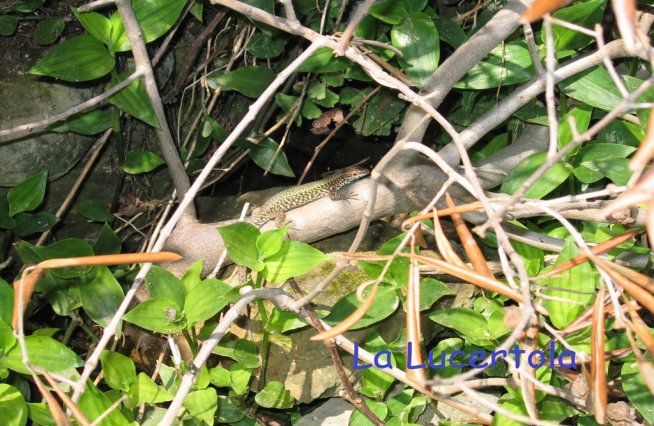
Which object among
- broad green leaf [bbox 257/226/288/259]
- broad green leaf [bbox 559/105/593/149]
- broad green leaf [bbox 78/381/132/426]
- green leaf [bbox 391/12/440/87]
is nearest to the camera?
broad green leaf [bbox 78/381/132/426]

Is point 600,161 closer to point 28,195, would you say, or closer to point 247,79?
point 247,79

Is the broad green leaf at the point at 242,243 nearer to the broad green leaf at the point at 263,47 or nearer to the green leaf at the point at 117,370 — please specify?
the green leaf at the point at 117,370

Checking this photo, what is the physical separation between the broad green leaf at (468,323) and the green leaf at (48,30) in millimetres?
1718

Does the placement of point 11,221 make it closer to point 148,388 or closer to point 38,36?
point 38,36

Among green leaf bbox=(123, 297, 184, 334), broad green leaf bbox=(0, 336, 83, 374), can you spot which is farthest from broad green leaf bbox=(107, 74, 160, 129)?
broad green leaf bbox=(0, 336, 83, 374)

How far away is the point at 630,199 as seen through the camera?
0.65 metres

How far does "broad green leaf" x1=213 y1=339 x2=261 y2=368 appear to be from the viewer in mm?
2160

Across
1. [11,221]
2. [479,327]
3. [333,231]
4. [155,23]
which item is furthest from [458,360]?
[11,221]

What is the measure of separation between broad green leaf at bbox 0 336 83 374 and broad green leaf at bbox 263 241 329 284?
25.7 inches

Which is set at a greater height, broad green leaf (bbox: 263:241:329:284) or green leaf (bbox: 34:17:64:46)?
green leaf (bbox: 34:17:64:46)

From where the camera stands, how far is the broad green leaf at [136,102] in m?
2.16

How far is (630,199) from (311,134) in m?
2.46

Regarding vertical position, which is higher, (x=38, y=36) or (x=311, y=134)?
(x=38, y=36)

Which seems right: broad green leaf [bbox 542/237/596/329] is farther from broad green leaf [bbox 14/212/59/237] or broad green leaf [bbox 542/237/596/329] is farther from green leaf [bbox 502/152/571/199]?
broad green leaf [bbox 14/212/59/237]
